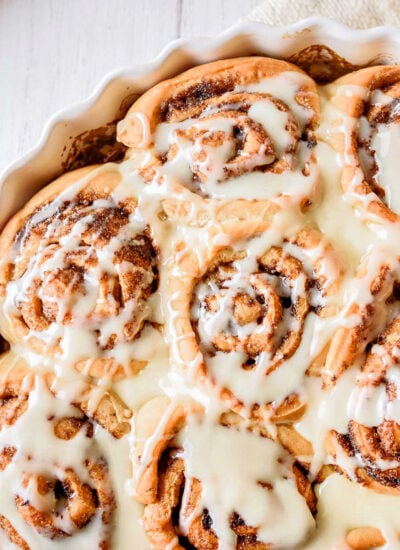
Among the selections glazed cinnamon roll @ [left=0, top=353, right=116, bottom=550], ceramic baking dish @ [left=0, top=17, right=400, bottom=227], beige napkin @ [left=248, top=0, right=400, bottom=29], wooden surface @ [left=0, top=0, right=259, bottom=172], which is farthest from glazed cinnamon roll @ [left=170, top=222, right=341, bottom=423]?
wooden surface @ [left=0, top=0, right=259, bottom=172]

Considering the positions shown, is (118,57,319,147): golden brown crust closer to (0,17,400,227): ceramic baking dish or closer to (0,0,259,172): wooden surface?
(0,17,400,227): ceramic baking dish

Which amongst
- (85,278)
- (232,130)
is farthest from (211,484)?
(232,130)

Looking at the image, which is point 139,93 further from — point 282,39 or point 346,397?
point 346,397

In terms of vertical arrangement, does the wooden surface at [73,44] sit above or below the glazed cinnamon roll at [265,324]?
above

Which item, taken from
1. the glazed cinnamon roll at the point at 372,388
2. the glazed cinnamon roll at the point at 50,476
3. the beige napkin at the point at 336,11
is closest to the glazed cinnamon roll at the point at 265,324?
the glazed cinnamon roll at the point at 372,388

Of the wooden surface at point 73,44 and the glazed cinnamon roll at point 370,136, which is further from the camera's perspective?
the wooden surface at point 73,44

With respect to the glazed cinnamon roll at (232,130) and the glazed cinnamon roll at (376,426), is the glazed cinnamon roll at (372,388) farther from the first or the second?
the glazed cinnamon roll at (232,130)

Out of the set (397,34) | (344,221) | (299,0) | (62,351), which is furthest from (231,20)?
(62,351)
